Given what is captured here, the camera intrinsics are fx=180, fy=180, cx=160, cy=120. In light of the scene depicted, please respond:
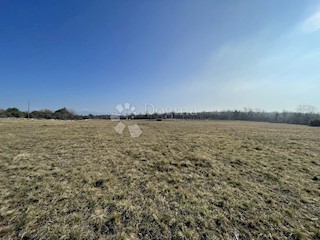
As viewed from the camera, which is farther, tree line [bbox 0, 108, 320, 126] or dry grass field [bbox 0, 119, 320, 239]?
tree line [bbox 0, 108, 320, 126]

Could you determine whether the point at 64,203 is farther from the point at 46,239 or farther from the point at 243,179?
the point at 243,179

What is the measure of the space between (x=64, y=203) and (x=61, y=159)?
3702 mm

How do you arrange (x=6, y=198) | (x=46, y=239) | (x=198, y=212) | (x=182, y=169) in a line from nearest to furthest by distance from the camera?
(x=46, y=239) < (x=198, y=212) < (x=6, y=198) < (x=182, y=169)

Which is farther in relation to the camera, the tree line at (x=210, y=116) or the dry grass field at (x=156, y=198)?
the tree line at (x=210, y=116)

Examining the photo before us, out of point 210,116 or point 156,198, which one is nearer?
point 156,198

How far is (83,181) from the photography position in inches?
208

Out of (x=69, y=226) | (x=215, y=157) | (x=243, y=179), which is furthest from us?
(x=215, y=157)

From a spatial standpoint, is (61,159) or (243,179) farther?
(61,159)

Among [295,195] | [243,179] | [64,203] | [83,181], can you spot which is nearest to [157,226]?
[64,203]

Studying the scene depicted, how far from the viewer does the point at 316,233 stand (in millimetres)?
3398

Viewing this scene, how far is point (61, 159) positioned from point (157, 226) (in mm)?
5539

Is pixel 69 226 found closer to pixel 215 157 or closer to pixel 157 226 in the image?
pixel 157 226

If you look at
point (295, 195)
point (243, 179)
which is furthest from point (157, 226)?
point (295, 195)

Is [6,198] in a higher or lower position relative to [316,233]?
higher
